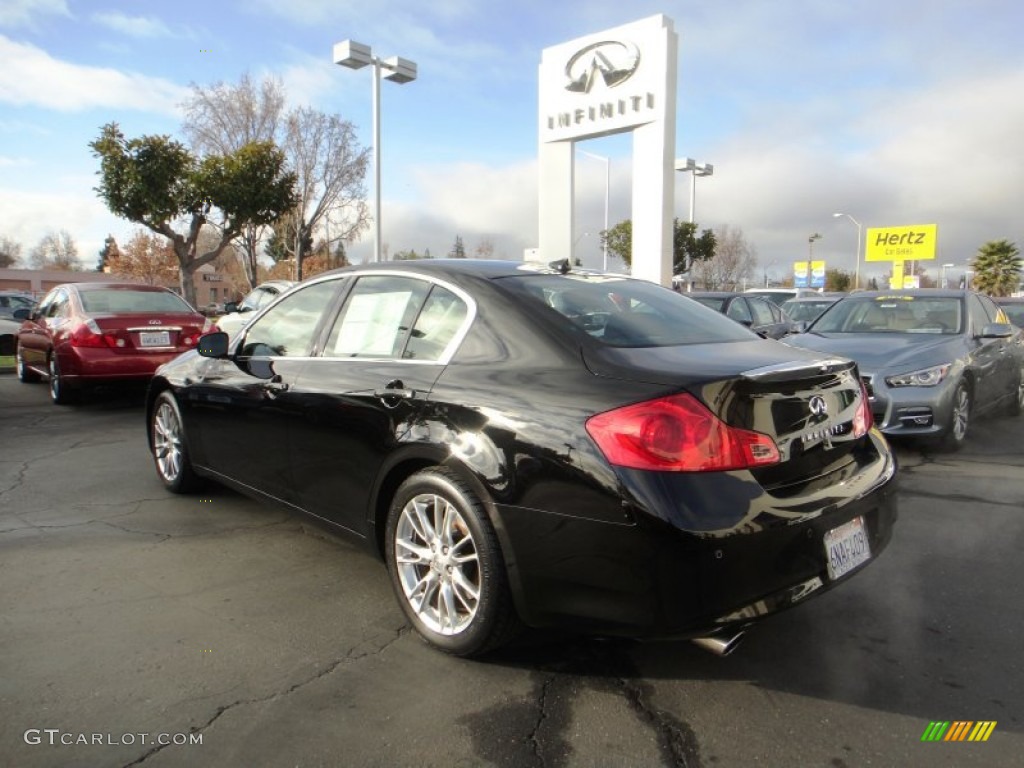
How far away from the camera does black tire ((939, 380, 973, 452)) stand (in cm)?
616

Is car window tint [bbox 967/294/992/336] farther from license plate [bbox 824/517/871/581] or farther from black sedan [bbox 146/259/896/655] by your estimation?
license plate [bbox 824/517/871/581]

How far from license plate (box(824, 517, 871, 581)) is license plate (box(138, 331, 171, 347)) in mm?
7849

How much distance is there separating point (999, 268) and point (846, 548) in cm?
6725

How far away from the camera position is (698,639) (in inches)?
93.6

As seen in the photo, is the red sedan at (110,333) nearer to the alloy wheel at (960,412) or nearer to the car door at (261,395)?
the car door at (261,395)

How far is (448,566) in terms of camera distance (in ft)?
9.20

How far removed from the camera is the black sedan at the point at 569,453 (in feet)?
7.50

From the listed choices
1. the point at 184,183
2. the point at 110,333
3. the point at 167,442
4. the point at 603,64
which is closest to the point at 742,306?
the point at 603,64

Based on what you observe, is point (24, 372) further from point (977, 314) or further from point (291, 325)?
point (977, 314)

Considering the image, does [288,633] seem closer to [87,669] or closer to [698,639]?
[87,669]

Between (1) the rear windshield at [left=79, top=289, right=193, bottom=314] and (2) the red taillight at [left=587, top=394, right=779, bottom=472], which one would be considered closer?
(2) the red taillight at [left=587, top=394, right=779, bottom=472]

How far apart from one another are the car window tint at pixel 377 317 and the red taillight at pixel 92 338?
5791mm

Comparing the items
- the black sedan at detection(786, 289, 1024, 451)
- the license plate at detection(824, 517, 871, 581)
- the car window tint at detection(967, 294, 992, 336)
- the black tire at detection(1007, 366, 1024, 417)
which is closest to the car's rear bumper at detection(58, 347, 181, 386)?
the black sedan at detection(786, 289, 1024, 451)

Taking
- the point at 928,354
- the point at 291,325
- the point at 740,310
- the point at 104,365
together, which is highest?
the point at 740,310
